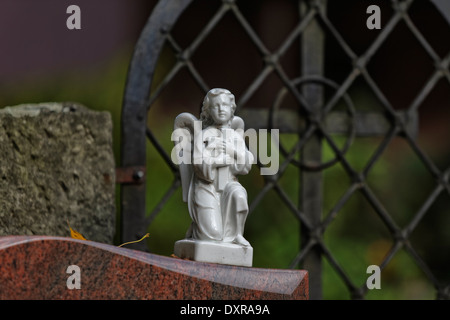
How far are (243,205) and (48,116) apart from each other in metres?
1.09

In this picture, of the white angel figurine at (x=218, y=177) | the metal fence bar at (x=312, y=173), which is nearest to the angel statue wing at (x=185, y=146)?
the white angel figurine at (x=218, y=177)

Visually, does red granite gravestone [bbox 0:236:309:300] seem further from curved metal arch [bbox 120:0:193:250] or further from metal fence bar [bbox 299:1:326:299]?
metal fence bar [bbox 299:1:326:299]

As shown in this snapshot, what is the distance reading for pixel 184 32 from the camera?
5.32 metres

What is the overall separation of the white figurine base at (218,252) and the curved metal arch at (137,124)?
107cm

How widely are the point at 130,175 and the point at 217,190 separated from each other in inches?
41.6

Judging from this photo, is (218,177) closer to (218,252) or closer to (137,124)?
(218,252)

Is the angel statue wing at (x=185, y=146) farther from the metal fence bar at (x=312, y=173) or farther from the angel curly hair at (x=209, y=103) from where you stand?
the metal fence bar at (x=312, y=173)

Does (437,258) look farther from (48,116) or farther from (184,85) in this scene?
(48,116)

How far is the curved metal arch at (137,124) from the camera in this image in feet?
12.5

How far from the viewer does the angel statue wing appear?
113 inches

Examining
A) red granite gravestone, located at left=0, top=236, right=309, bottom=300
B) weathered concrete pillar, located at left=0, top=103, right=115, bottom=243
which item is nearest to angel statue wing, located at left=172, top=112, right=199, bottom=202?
red granite gravestone, located at left=0, top=236, right=309, bottom=300

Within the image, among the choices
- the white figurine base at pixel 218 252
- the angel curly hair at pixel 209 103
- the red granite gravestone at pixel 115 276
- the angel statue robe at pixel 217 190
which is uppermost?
the angel curly hair at pixel 209 103
